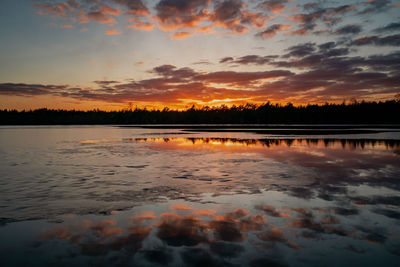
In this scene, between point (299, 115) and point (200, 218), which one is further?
point (299, 115)

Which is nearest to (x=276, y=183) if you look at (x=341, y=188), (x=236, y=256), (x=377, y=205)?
(x=341, y=188)

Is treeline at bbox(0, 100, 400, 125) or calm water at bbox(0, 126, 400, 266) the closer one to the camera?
calm water at bbox(0, 126, 400, 266)

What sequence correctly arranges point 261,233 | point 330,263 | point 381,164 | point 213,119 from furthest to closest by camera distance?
point 213,119 < point 381,164 < point 261,233 < point 330,263

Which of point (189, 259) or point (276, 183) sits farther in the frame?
point (276, 183)

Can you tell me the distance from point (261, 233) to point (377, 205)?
4.35 metres

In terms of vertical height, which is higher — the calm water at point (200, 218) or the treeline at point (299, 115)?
the treeline at point (299, 115)

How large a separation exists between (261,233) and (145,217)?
294 centimetres

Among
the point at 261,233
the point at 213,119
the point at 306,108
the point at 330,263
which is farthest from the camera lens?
the point at 213,119

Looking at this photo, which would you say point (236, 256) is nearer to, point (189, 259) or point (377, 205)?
point (189, 259)

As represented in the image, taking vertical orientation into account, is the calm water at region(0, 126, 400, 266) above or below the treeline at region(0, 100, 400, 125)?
below

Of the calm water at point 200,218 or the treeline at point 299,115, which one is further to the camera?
the treeline at point 299,115

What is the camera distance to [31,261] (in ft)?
16.8

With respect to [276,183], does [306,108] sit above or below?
above

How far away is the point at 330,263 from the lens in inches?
196
